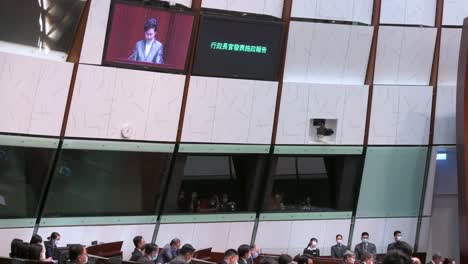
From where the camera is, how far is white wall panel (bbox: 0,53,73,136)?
39.5ft

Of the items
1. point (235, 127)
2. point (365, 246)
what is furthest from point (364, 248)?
point (235, 127)

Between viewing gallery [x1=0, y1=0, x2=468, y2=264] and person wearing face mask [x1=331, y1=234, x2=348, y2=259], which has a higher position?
viewing gallery [x1=0, y1=0, x2=468, y2=264]

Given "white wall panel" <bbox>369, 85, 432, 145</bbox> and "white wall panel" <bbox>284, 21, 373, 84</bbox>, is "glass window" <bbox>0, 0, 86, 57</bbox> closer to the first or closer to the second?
"white wall panel" <bbox>284, 21, 373, 84</bbox>

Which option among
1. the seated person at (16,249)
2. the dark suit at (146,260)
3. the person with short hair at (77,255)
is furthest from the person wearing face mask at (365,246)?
the person with short hair at (77,255)

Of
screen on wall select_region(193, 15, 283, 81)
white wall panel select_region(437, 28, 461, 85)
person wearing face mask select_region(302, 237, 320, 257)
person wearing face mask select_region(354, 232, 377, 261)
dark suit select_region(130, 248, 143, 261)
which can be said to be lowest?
dark suit select_region(130, 248, 143, 261)

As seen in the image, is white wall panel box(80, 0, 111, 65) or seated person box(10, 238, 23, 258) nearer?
seated person box(10, 238, 23, 258)

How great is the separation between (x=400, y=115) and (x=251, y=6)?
374cm

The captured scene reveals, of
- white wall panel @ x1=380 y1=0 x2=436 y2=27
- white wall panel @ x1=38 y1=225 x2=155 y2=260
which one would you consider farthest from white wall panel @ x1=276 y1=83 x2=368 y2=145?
white wall panel @ x1=38 y1=225 x2=155 y2=260

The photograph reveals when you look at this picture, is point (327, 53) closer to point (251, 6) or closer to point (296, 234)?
point (251, 6)

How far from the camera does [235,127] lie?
47.0ft

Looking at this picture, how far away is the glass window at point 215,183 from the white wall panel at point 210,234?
0.29 metres

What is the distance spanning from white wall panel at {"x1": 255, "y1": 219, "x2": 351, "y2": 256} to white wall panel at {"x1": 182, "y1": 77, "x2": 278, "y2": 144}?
169cm

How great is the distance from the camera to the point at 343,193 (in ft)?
51.3

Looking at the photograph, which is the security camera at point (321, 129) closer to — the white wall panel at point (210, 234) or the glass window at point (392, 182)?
the glass window at point (392, 182)
